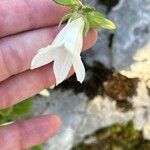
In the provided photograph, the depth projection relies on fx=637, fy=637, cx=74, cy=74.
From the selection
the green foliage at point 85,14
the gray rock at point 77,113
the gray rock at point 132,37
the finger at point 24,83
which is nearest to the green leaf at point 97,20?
the green foliage at point 85,14

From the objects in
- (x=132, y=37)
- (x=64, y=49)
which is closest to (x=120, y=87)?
(x=132, y=37)

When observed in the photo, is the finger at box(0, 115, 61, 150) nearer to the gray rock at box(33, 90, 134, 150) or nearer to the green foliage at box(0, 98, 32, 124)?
the green foliage at box(0, 98, 32, 124)

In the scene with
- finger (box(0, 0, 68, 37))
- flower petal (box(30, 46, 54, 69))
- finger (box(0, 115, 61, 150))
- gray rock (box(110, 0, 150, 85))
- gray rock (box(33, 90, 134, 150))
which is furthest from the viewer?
gray rock (box(33, 90, 134, 150))

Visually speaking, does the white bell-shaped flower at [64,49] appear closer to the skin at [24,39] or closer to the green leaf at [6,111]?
the skin at [24,39]

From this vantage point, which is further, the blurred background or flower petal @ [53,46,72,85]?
the blurred background

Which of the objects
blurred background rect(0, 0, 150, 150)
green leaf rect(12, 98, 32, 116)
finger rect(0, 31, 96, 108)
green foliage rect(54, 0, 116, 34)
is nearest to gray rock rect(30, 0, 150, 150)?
blurred background rect(0, 0, 150, 150)

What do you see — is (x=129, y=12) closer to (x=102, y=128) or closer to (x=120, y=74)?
(x=120, y=74)
